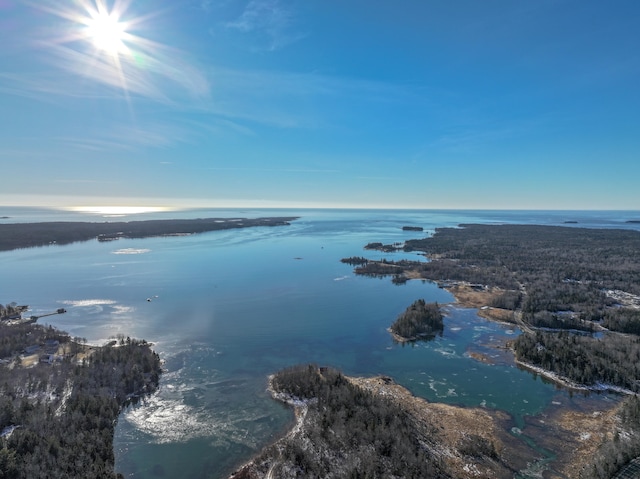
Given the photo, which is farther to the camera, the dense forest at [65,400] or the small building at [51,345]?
the small building at [51,345]

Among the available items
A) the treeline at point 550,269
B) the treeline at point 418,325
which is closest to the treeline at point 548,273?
the treeline at point 550,269

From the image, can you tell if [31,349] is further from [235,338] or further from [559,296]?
[559,296]

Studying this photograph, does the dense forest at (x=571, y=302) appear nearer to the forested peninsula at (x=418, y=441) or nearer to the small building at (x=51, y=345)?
the forested peninsula at (x=418, y=441)

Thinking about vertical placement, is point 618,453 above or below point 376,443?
above

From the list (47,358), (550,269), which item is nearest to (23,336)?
(47,358)

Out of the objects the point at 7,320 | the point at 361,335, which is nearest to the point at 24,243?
the point at 7,320

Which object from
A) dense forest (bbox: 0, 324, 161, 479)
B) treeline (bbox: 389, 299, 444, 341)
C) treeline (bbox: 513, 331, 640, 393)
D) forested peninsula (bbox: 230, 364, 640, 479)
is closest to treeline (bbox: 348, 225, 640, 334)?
treeline (bbox: 513, 331, 640, 393)

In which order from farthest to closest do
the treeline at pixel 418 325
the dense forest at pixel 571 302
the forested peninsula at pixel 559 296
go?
the treeline at pixel 418 325 < the forested peninsula at pixel 559 296 < the dense forest at pixel 571 302
